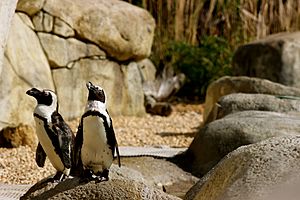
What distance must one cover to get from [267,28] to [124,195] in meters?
9.85

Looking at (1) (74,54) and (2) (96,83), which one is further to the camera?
(2) (96,83)

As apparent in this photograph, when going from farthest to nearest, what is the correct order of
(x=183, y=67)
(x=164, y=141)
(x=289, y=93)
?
(x=183, y=67) → (x=164, y=141) → (x=289, y=93)

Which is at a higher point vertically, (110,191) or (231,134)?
(110,191)

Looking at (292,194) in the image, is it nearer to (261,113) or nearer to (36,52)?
(261,113)

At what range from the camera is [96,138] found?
171 inches

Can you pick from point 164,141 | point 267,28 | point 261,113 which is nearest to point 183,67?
point 267,28

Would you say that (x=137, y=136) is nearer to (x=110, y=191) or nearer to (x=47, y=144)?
(x=47, y=144)

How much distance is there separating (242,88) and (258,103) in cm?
112

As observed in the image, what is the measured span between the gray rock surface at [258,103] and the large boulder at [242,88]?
0.38 metres

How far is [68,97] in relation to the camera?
10.2 metres


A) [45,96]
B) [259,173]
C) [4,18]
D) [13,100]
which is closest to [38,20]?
[13,100]

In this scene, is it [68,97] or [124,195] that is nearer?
[124,195]

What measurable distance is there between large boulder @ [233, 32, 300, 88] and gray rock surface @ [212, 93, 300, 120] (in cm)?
203

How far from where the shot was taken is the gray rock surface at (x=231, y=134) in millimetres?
6711
